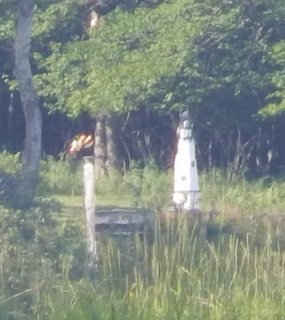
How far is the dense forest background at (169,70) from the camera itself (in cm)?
2236

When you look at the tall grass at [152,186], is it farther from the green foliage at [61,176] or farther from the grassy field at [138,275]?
the grassy field at [138,275]

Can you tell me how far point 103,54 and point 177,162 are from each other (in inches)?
154

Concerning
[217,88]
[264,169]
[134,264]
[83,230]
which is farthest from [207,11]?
[134,264]

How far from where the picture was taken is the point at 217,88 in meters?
22.6

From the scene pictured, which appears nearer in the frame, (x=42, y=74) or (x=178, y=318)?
(x=178, y=318)

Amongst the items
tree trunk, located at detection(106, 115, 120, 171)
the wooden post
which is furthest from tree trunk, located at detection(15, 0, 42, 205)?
the wooden post

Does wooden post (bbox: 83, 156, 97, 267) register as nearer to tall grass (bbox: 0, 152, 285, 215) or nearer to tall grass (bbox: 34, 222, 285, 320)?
tall grass (bbox: 34, 222, 285, 320)

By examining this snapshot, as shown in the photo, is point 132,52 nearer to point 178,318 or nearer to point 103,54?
point 103,54

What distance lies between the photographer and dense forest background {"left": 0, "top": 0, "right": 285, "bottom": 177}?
73.4ft

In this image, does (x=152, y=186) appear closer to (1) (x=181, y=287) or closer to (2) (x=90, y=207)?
(2) (x=90, y=207)

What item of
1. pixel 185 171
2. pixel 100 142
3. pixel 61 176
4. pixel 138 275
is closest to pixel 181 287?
pixel 138 275

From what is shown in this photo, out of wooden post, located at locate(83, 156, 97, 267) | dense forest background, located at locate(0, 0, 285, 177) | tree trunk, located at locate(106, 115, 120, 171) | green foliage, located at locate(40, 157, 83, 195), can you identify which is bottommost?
wooden post, located at locate(83, 156, 97, 267)

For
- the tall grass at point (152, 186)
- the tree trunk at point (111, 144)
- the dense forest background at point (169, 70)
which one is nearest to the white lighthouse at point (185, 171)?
the tall grass at point (152, 186)

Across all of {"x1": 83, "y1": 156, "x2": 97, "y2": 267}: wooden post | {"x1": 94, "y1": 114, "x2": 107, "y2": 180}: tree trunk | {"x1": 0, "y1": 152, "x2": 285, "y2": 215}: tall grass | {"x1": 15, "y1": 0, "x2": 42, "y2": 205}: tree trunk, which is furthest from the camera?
{"x1": 94, "y1": 114, "x2": 107, "y2": 180}: tree trunk
